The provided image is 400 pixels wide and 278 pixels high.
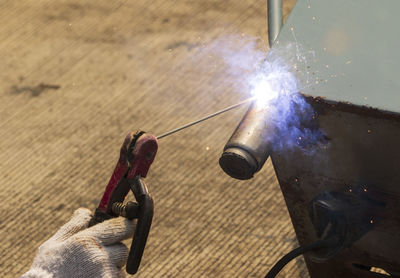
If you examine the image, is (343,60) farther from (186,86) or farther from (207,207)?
(186,86)

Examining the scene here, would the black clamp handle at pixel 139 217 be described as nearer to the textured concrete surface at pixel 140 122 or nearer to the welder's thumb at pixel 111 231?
the welder's thumb at pixel 111 231

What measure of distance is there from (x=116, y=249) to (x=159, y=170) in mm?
782

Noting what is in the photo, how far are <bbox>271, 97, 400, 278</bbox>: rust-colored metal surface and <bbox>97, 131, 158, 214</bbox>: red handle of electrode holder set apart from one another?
261mm

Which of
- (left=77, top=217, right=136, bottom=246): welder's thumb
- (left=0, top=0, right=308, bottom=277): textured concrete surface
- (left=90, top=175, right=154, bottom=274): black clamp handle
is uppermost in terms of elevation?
(left=90, top=175, right=154, bottom=274): black clamp handle

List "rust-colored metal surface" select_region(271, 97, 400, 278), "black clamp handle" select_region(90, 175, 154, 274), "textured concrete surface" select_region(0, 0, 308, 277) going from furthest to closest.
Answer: "textured concrete surface" select_region(0, 0, 308, 277) → "black clamp handle" select_region(90, 175, 154, 274) → "rust-colored metal surface" select_region(271, 97, 400, 278)

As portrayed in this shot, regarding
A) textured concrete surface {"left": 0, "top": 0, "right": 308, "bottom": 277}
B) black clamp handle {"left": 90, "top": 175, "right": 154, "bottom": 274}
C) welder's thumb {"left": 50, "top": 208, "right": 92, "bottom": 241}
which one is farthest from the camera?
textured concrete surface {"left": 0, "top": 0, "right": 308, "bottom": 277}

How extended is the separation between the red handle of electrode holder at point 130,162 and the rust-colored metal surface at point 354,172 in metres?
0.26

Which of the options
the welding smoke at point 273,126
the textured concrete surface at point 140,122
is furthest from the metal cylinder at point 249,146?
the textured concrete surface at point 140,122

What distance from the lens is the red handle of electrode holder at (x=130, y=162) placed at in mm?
1045

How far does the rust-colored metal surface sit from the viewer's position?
77cm

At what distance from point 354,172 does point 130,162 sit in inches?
16.9

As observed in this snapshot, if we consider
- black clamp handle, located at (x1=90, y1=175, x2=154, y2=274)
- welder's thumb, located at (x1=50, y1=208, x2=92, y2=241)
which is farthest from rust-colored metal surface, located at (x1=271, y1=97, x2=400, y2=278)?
welder's thumb, located at (x1=50, y1=208, x2=92, y2=241)

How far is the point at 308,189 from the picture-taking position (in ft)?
3.03

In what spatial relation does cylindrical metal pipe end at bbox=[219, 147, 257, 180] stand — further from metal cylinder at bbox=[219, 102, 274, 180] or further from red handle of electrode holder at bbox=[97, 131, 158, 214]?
red handle of electrode holder at bbox=[97, 131, 158, 214]
